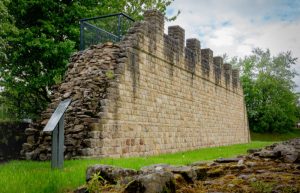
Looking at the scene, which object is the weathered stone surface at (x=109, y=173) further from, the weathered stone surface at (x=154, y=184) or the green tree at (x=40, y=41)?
the green tree at (x=40, y=41)

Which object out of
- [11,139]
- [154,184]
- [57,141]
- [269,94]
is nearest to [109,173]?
[154,184]

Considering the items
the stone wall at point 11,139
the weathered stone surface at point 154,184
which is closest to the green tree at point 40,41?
the stone wall at point 11,139

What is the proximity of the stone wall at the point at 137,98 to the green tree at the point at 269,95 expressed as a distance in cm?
2799

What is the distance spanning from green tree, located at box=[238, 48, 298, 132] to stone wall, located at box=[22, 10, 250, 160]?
28.0 metres

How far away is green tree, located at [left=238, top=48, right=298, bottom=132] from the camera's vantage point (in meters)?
46.2

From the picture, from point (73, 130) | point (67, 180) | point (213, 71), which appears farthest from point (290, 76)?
point (67, 180)

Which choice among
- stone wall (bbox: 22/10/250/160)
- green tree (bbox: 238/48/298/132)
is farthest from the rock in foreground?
green tree (bbox: 238/48/298/132)

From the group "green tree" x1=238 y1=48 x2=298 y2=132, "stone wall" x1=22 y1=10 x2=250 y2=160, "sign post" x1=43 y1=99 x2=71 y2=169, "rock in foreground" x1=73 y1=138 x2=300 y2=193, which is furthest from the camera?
"green tree" x1=238 y1=48 x2=298 y2=132

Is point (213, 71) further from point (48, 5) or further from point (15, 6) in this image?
point (15, 6)

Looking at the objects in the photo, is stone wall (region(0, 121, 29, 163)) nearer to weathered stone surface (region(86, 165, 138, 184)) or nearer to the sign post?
the sign post

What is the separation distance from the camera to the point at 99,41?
46.1 ft

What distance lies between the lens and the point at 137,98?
1270cm

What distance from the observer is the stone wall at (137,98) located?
10.5m

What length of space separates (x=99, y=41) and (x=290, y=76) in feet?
139
